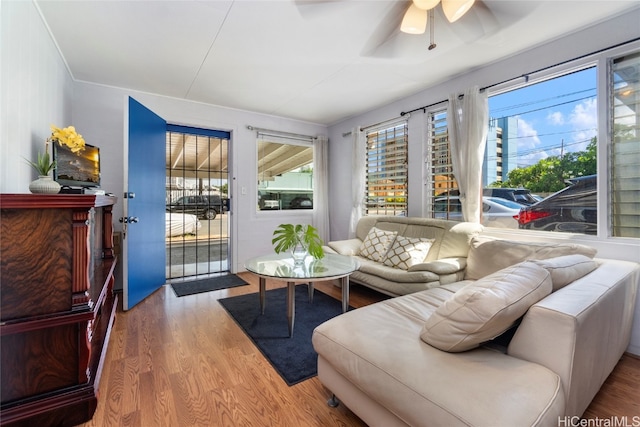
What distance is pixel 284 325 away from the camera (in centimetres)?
250

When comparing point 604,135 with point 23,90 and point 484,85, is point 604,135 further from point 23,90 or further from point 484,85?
point 23,90

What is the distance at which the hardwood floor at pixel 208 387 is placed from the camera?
145cm

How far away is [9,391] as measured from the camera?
1297 millimetres

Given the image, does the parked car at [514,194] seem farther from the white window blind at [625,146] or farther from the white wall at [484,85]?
the white window blind at [625,146]

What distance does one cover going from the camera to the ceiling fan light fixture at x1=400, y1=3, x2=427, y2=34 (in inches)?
72.6

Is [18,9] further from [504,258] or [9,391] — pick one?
[504,258]

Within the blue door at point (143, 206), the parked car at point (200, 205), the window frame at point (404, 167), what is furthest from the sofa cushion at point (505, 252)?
the parked car at point (200, 205)

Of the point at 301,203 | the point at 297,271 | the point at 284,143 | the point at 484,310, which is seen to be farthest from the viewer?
the point at 301,203

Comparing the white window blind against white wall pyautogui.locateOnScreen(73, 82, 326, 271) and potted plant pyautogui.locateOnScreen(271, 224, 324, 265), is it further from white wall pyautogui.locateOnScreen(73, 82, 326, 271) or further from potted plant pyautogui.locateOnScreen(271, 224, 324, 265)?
white wall pyautogui.locateOnScreen(73, 82, 326, 271)

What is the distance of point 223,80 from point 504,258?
3.34 m

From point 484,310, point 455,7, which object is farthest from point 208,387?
point 455,7

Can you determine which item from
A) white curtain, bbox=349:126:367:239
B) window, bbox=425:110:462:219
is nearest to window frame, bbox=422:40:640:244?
window, bbox=425:110:462:219

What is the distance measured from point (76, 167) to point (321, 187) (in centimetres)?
340

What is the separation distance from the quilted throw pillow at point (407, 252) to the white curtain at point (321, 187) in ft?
6.68
